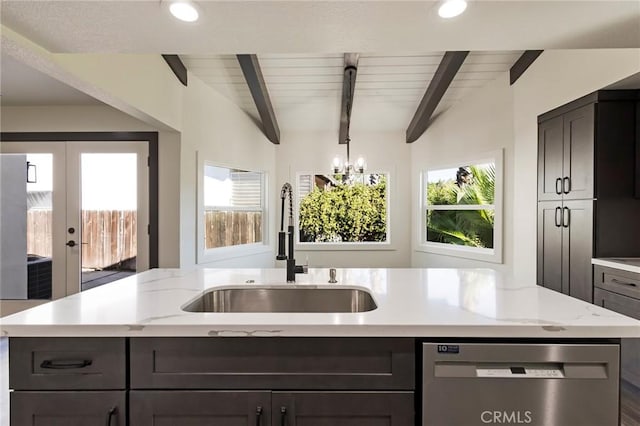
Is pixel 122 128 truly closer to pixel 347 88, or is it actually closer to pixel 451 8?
pixel 347 88

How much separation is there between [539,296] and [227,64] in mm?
3673

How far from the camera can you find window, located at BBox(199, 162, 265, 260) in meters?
4.27

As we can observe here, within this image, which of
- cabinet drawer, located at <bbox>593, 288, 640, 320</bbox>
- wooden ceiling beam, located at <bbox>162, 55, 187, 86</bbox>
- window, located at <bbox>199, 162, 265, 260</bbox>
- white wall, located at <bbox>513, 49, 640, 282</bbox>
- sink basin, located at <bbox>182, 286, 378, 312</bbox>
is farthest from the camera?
window, located at <bbox>199, 162, 265, 260</bbox>

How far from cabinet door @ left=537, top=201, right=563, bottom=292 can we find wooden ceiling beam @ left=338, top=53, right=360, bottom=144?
2.38 m

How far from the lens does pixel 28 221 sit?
377 centimetres

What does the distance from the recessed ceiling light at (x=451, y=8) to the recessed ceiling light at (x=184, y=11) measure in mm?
1104

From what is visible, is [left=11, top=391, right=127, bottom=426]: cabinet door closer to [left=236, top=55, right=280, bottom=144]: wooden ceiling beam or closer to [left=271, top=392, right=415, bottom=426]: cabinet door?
[left=271, top=392, right=415, bottom=426]: cabinet door

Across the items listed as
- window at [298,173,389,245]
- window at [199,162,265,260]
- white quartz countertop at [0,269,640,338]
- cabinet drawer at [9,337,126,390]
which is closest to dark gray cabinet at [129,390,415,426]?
cabinet drawer at [9,337,126,390]

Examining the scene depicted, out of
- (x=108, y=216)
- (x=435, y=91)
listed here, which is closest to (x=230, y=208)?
(x=108, y=216)

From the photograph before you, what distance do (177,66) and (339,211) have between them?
3140 millimetres

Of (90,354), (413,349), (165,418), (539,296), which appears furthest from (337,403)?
(539,296)

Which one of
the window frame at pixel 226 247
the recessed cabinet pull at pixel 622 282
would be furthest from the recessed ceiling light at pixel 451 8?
the window frame at pixel 226 247

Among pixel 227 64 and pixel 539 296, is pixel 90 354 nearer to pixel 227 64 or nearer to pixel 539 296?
pixel 539 296

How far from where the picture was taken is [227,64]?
3.76 metres
